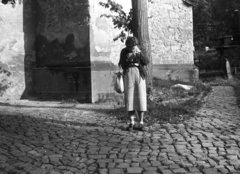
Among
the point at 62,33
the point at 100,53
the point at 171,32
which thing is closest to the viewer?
the point at 100,53

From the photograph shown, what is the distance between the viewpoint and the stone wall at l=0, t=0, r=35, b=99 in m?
10.1

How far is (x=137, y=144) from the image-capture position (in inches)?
195

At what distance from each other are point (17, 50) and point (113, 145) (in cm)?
653

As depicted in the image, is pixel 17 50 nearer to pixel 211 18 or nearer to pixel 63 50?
pixel 63 50

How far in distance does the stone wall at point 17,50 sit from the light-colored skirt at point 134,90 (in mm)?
5501

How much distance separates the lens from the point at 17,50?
33.7 feet

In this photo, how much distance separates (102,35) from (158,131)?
16.0 feet

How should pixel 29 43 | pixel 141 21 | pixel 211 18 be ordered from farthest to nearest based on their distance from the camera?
pixel 211 18, pixel 29 43, pixel 141 21

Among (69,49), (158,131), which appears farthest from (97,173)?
(69,49)

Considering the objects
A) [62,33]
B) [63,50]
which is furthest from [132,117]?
[62,33]

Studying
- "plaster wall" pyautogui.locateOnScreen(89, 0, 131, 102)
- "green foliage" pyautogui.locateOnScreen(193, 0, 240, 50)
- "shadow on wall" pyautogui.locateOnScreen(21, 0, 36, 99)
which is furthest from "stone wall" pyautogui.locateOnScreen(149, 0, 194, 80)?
"green foliage" pyautogui.locateOnScreen(193, 0, 240, 50)

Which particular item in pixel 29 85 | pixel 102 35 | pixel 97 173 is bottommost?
pixel 97 173

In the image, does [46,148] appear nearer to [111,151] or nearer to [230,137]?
[111,151]

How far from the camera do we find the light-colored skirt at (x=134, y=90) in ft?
19.4
